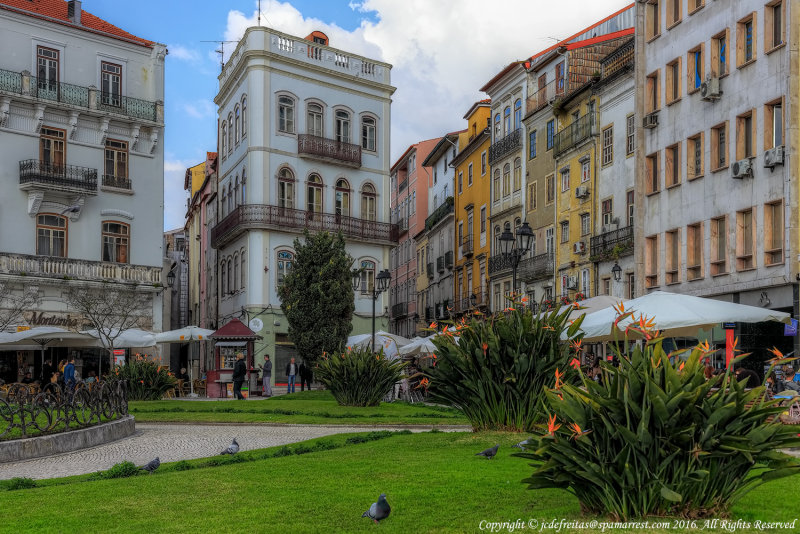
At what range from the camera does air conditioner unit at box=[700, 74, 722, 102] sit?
104ft

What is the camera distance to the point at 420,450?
13.1 metres

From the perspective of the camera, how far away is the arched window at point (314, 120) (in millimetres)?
49469

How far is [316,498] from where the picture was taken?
9.12m

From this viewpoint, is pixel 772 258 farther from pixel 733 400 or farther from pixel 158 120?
pixel 158 120

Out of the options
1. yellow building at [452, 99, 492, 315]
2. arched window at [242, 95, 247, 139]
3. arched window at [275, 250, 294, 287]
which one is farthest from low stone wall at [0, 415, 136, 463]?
yellow building at [452, 99, 492, 315]

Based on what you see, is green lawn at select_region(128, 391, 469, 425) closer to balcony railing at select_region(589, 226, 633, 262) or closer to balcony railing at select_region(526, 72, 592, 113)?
balcony railing at select_region(589, 226, 633, 262)

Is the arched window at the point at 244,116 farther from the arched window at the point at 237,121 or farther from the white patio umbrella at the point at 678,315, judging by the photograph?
the white patio umbrella at the point at 678,315

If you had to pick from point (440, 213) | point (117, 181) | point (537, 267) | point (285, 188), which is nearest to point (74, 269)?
point (117, 181)

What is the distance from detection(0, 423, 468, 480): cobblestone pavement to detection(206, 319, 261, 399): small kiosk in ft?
43.3

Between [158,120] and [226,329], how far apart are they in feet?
41.7

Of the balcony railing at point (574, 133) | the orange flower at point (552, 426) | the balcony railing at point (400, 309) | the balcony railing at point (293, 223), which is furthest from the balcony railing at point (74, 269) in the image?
the orange flower at point (552, 426)

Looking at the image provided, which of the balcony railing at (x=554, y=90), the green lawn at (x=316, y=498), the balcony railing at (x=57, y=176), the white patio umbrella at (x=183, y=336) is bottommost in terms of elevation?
the green lawn at (x=316, y=498)

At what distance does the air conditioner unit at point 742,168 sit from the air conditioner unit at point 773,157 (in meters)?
0.89

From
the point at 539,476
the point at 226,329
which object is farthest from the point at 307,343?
the point at 539,476
